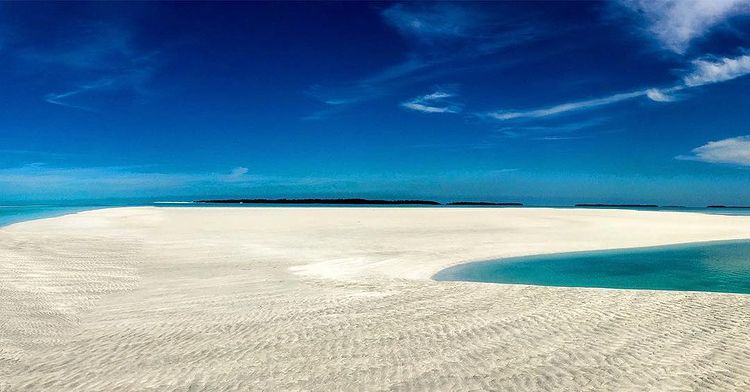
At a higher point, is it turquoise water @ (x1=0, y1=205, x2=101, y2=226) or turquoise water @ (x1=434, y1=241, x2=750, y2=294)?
turquoise water @ (x1=0, y1=205, x2=101, y2=226)

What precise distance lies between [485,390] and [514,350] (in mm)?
1939

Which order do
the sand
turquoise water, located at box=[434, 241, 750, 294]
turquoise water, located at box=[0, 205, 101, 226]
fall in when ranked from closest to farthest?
the sand < turquoise water, located at box=[434, 241, 750, 294] < turquoise water, located at box=[0, 205, 101, 226]

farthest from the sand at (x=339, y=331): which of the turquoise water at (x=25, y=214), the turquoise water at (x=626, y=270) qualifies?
the turquoise water at (x=25, y=214)

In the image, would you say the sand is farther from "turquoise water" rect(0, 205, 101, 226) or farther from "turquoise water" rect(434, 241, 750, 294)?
"turquoise water" rect(0, 205, 101, 226)

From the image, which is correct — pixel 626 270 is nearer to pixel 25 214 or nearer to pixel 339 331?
pixel 339 331

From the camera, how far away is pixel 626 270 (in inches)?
833

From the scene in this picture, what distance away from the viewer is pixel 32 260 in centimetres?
1991

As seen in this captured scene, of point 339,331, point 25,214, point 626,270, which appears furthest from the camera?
point 25,214

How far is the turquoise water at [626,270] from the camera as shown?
17875 millimetres

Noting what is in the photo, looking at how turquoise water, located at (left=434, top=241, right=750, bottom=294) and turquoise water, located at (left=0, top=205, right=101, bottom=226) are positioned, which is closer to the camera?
turquoise water, located at (left=434, top=241, right=750, bottom=294)

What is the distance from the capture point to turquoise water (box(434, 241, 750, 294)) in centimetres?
1788

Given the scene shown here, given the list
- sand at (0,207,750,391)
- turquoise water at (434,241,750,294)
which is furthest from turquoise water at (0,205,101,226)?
turquoise water at (434,241,750,294)

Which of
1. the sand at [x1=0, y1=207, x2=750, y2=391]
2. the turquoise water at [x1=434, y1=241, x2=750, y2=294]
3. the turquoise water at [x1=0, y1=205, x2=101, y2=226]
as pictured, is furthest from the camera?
the turquoise water at [x1=0, y1=205, x2=101, y2=226]

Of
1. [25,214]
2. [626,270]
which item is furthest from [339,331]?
[25,214]
